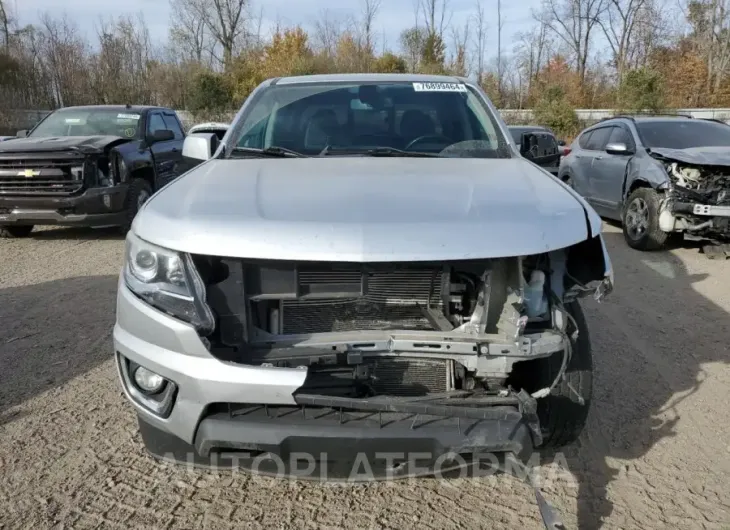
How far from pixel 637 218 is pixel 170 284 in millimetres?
6816

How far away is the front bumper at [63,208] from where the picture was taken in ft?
24.5

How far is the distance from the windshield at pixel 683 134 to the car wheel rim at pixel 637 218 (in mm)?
806

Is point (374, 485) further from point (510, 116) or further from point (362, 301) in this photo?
point (510, 116)

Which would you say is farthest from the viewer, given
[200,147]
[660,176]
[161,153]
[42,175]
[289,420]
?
[161,153]

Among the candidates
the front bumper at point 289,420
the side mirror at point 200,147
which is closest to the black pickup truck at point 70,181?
A: the side mirror at point 200,147

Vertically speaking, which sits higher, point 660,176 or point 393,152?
point 393,152

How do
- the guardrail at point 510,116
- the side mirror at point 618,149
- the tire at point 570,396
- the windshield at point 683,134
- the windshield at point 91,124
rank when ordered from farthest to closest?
the guardrail at point 510,116, the windshield at point 91,124, the windshield at point 683,134, the side mirror at point 618,149, the tire at point 570,396

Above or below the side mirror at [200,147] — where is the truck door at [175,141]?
below

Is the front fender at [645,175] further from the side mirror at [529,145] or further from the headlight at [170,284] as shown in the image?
the headlight at [170,284]

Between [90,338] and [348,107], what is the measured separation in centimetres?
251

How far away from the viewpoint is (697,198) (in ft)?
22.7

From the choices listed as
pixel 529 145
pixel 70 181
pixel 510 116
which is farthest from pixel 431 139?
pixel 510 116

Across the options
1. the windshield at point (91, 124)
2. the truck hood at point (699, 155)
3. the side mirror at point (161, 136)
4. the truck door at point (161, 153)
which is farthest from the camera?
the truck door at point (161, 153)

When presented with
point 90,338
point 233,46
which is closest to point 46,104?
point 233,46
